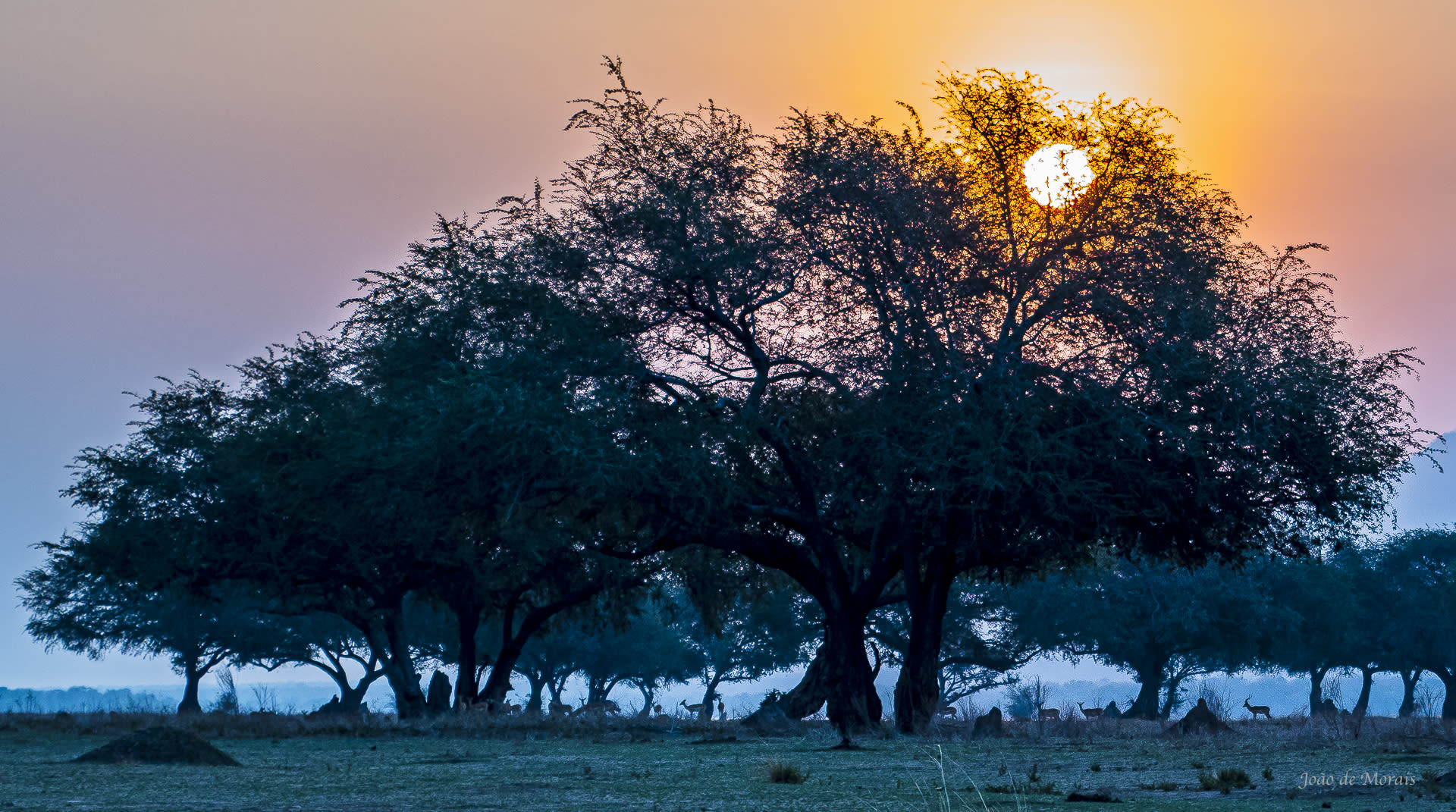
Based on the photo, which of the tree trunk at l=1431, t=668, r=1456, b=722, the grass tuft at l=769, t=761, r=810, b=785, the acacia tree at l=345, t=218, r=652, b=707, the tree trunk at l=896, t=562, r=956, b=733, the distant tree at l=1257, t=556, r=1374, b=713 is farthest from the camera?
the tree trunk at l=1431, t=668, r=1456, b=722

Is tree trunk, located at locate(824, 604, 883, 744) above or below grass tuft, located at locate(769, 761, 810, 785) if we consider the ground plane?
above

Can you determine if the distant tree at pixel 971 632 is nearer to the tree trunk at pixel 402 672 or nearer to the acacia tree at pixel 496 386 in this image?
the tree trunk at pixel 402 672

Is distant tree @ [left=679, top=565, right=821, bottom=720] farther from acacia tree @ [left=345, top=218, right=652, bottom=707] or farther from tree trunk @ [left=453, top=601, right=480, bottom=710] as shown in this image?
acacia tree @ [left=345, top=218, right=652, bottom=707]

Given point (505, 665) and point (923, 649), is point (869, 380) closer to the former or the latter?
point (923, 649)

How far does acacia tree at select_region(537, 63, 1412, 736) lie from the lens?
29344mm

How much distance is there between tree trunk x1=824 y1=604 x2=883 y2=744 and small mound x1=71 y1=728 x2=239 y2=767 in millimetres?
15747

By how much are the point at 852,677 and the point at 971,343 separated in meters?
8.62

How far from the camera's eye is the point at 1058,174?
107ft

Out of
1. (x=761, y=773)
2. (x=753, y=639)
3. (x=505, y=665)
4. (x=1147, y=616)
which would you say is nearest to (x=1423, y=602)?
(x=1147, y=616)

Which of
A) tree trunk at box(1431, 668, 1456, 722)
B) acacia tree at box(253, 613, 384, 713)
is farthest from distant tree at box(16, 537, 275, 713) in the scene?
tree trunk at box(1431, 668, 1456, 722)

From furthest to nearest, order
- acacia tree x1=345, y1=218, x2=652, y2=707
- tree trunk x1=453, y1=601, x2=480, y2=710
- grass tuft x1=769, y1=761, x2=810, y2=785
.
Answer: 1. tree trunk x1=453, y1=601, x2=480, y2=710
2. acacia tree x1=345, y1=218, x2=652, y2=707
3. grass tuft x1=769, y1=761, x2=810, y2=785

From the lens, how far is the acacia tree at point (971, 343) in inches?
1155

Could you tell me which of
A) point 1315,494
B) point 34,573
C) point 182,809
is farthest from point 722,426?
point 34,573

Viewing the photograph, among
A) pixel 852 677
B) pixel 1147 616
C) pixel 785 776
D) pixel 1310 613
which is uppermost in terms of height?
pixel 1147 616
